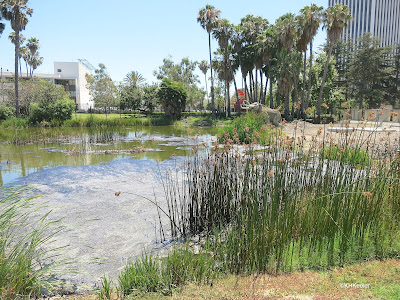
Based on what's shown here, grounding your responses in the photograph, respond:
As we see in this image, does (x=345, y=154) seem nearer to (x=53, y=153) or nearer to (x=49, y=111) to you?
(x=53, y=153)

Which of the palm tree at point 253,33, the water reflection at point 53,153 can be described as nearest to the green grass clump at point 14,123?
the water reflection at point 53,153

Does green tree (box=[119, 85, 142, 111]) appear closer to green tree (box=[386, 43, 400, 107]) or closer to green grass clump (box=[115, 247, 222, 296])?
green tree (box=[386, 43, 400, 107])

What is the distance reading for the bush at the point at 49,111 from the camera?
24.0m

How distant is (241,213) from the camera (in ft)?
11.1

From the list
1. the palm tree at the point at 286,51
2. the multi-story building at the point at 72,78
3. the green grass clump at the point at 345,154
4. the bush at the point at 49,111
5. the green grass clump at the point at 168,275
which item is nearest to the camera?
the green grass clump at the point at 168,275

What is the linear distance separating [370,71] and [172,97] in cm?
2220

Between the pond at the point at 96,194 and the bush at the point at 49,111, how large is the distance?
9044 millimetres

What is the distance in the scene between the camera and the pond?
4.11 m

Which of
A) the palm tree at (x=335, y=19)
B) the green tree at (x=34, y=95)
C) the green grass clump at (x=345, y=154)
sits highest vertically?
the palm tree at (x=335, y=19)

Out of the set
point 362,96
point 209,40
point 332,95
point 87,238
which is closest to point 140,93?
point 209,40

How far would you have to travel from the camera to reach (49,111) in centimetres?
2423

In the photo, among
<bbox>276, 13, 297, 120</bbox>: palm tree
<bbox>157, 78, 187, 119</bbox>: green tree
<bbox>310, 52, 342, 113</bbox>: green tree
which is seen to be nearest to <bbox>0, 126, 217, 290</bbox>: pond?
<bbox>157, 78, 187, 119</bbox>: green tree

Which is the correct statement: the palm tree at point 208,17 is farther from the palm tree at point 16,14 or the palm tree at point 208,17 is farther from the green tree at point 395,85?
the green tree at point 395,85

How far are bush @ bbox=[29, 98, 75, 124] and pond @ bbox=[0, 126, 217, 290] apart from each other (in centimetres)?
904
